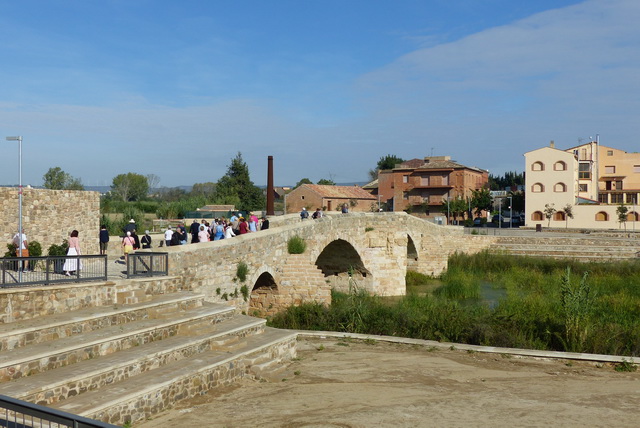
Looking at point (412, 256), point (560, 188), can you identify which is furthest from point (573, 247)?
point (560, 188)

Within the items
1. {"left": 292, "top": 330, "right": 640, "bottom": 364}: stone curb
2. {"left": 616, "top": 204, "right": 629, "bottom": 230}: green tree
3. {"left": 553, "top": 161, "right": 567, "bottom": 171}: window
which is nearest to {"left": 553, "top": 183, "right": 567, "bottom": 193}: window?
{"left": 553, "top": 161, "right": 567, "bottom": 171}: window

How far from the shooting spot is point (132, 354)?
28.4ft

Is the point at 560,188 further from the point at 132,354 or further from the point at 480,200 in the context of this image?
the point at 132,354

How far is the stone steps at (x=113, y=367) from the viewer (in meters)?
6.95

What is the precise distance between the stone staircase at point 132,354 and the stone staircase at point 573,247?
25.8 meters

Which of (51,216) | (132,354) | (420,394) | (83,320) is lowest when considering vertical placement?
(420,394)

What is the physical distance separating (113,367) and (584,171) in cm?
5502

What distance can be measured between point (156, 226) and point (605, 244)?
26.7 m

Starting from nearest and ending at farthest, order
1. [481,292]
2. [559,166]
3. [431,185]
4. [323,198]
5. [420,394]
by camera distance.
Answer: [420,394] → [481,292] → [559,166] → [323,198] → [431,185]

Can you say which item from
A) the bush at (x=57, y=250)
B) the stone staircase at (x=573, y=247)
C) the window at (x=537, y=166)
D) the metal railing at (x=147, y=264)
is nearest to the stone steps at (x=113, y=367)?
the metal railing at (x=147, y=264)

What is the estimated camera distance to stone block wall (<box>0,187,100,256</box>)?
1766 cm

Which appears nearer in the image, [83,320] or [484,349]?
[83,320]

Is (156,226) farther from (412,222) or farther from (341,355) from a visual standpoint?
(341,355)

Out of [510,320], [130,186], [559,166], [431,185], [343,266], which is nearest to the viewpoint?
[510,320]
